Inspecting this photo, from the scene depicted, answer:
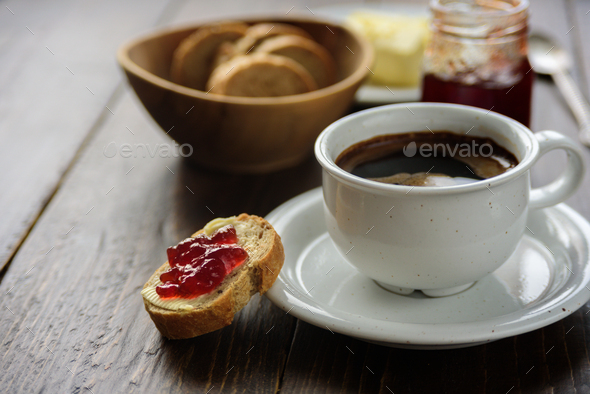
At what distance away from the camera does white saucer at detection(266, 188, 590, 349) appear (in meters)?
0.90

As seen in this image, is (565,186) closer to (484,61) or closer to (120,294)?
(484,61)

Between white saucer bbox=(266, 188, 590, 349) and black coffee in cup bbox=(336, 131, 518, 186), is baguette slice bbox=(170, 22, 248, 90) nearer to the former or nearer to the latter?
white saucer bbox=(266, 188, 590, 349)

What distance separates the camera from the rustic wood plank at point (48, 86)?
1.63 meters

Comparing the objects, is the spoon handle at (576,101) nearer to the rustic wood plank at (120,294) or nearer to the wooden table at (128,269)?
the wooden table at (128,269)

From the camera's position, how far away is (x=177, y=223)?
1.47m

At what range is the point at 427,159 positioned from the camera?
1.22 metres

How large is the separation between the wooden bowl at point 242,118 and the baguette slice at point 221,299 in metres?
0.52

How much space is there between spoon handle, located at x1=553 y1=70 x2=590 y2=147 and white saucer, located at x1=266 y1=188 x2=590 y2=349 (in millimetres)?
603

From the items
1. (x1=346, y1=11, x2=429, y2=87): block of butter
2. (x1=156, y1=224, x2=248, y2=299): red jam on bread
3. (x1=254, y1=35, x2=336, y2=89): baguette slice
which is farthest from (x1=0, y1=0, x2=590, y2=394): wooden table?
(x1=346, y1=11, x2=429, y2=87): block of butter

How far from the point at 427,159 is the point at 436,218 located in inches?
11.7

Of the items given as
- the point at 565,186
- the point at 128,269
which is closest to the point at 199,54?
the point at 128,269

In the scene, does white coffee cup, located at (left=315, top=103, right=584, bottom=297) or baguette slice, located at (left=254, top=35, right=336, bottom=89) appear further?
baguette slice, located at (left=254, top=35, right=336, bottom=89)

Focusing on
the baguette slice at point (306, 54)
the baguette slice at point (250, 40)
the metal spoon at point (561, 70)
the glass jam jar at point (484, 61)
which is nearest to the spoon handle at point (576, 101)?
the metal spoon at point (561, 70)

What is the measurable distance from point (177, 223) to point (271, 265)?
1.64ft
